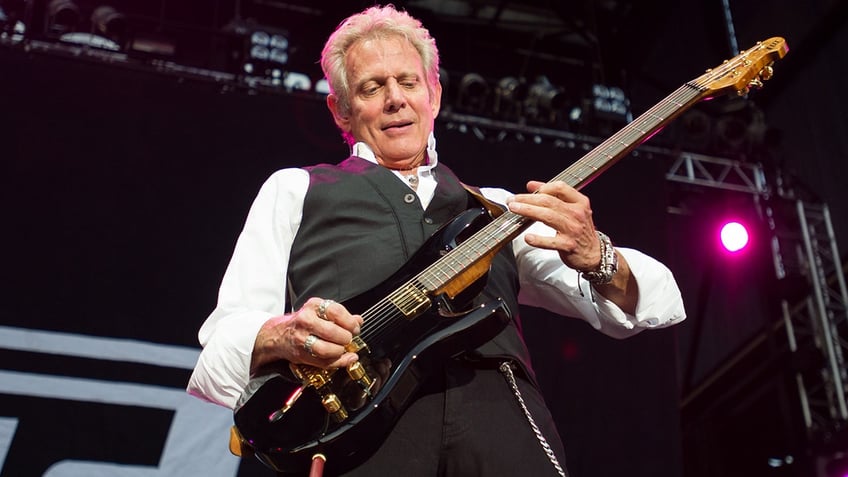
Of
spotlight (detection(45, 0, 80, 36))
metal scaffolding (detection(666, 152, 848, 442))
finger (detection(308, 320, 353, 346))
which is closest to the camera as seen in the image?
finger (detection(308, 320, 353, 346))

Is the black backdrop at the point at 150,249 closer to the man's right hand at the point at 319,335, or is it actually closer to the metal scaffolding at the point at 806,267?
the metal scaffolding at the point at 806,267

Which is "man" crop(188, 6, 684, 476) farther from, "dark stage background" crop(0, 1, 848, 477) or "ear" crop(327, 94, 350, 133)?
"dark stage background" crop(0, 1, 848, 477)

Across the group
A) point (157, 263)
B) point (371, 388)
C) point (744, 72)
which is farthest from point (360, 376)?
point (157, 263)

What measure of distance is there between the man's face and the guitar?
0.35m

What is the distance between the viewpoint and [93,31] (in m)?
4.86

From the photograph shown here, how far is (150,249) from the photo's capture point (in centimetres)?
380

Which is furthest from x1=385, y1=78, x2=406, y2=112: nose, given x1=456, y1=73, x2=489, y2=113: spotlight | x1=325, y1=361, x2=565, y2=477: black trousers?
x1=456, y1=73, x2=489, y2=113: spotlight

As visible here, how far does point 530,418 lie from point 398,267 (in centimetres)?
39

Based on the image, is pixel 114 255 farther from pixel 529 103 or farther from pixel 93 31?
pixel 529 103

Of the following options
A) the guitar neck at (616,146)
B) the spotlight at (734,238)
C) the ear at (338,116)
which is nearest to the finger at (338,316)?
the guitar neck at (616,146)

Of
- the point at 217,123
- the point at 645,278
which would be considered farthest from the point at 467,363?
the point at 217,123

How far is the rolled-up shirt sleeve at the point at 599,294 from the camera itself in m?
1.67

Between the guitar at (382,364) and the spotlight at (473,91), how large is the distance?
3.80 metres

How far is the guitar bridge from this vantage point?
1497 millimetres
